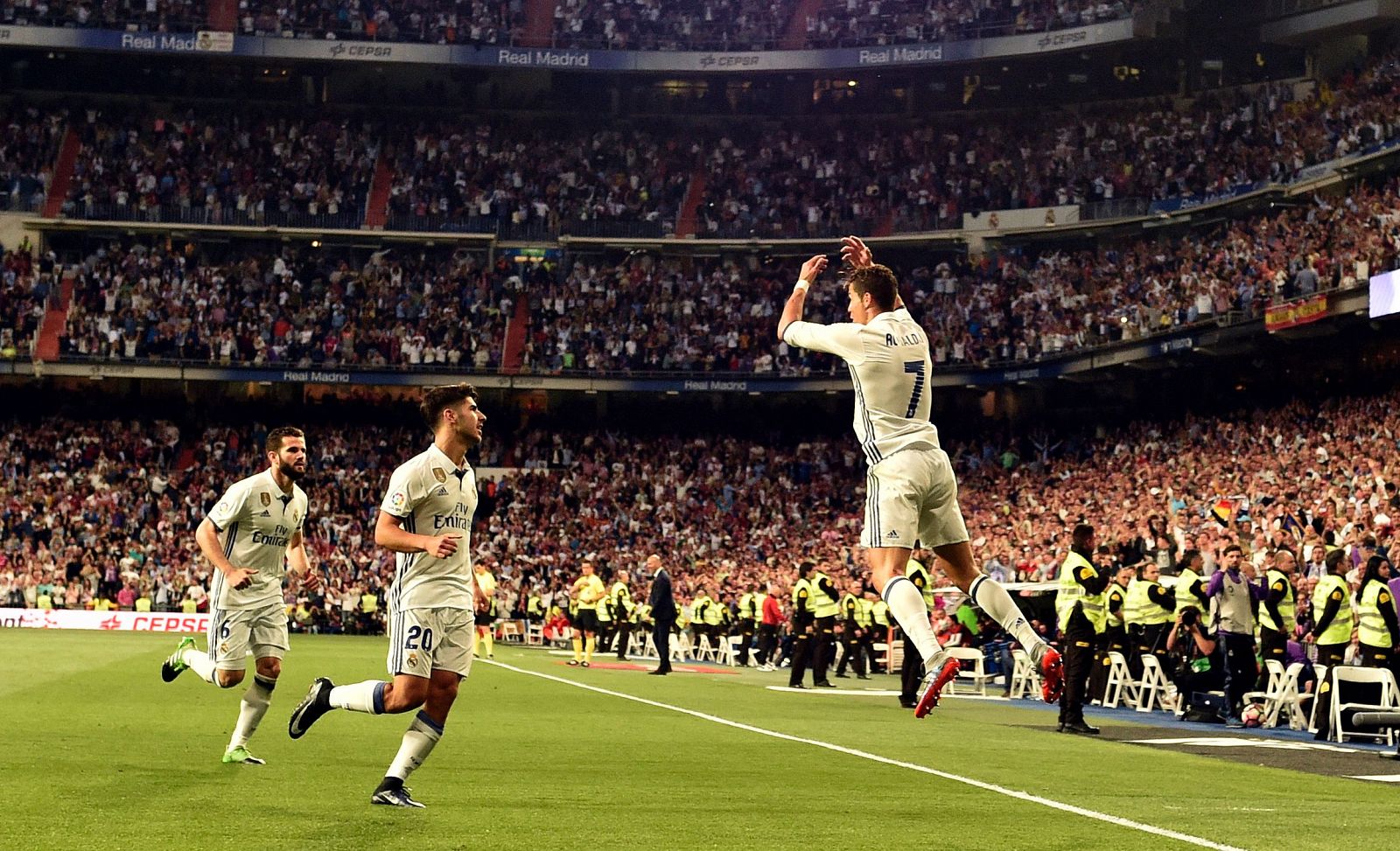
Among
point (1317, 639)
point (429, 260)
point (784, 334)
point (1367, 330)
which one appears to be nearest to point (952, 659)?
point (784, 334)

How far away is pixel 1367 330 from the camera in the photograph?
41156mm

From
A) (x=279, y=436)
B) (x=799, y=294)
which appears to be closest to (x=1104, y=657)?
(x=279, y=436)

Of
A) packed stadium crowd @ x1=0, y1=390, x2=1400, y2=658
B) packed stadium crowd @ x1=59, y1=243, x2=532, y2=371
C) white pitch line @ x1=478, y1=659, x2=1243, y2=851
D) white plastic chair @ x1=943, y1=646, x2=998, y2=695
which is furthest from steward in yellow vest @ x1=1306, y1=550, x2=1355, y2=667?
packed stadium crowd @ x1=59, y1=243, x2=532, y2=371

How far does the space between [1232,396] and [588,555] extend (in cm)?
2043

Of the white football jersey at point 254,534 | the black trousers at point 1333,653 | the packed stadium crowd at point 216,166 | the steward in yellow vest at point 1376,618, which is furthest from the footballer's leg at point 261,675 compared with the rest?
the packed stadium crowd at point 216,166

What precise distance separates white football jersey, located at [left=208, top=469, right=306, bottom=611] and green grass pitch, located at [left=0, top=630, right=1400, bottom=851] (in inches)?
50.3

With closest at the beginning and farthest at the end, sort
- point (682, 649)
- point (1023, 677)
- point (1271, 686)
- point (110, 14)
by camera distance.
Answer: point (1271, 686) → point (1023, 677) → point (682, 649) → point (110, 14)

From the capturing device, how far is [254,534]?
1310 centimetres

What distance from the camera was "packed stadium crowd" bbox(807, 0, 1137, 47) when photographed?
55.7 metres

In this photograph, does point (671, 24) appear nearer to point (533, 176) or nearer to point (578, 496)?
point (533, 176)

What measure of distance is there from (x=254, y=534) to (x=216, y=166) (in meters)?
51.6

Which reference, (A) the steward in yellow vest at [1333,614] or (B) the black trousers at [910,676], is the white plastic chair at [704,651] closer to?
(B) the black trousers at [910,676]

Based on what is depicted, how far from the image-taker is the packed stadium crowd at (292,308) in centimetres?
5788

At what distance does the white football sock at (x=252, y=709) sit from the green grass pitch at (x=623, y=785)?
0.30 m
